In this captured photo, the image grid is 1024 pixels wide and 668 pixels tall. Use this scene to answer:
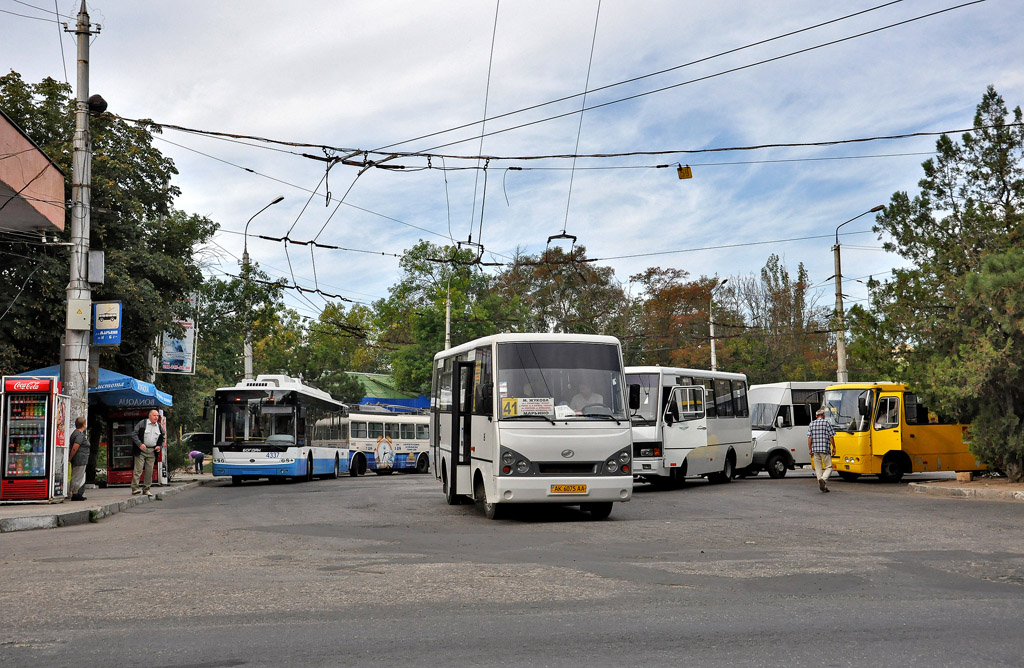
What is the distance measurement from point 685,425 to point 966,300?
6802 mm

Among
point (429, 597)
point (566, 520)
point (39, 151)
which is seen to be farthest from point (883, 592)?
point (39, 151)

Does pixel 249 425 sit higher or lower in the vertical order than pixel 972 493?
higher

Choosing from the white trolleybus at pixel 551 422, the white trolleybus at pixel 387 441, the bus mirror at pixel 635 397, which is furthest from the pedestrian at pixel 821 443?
the white trolleybus at pixel 387 441

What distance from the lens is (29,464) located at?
1833 cm

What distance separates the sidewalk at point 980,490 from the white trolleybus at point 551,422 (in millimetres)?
7873

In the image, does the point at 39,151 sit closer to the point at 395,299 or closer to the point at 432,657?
the point at 432,657

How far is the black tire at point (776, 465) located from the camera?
1154 inches

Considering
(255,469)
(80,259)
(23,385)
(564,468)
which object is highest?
(80,259)

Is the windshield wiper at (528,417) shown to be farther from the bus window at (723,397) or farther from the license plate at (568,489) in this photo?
the bus window at (723,397)

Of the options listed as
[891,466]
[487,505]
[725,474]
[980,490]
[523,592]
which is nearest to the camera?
[523,592]

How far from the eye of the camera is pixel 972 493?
1841 centimetres

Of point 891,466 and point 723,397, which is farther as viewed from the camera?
point 723,397

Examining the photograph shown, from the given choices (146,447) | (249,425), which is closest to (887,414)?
(146,447)

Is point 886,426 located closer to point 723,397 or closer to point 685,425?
point 723,397
